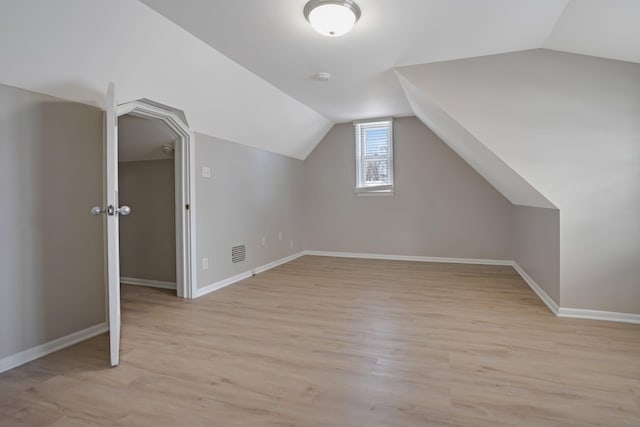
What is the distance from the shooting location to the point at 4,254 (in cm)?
209

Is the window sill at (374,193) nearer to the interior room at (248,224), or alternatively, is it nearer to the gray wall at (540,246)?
the interior room at (248,224)

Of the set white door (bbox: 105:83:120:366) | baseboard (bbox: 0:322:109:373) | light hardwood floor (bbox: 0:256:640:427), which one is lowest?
light hardwood floor (bbox: 0:256:640:427)

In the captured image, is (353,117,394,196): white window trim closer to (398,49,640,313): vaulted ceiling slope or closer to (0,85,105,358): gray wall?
(398,49,640,313): vaulted ceiling slope

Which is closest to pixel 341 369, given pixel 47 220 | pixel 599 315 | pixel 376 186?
pixel 47 220

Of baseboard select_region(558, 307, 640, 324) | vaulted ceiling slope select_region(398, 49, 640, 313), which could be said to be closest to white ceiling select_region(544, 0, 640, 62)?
vaulted ceiling slope select_region(398, 49, 640, 313)

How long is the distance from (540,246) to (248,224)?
139 inches

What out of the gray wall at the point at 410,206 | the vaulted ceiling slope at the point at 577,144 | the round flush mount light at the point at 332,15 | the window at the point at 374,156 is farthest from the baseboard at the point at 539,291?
the round flush mount light at the point at 332,15

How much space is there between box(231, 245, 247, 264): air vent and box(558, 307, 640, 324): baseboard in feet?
11.6

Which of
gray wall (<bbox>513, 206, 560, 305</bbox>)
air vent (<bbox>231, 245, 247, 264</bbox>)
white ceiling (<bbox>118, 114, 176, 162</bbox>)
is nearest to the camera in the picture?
gray wall (<bbox>513, 206, 560, 305</bbox>)

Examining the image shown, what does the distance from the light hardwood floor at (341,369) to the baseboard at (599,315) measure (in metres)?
0.09

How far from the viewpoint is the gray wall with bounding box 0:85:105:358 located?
2.11m

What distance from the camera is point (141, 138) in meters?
3.91

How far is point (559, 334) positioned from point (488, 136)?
1.74m

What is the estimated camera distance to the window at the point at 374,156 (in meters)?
5.79
